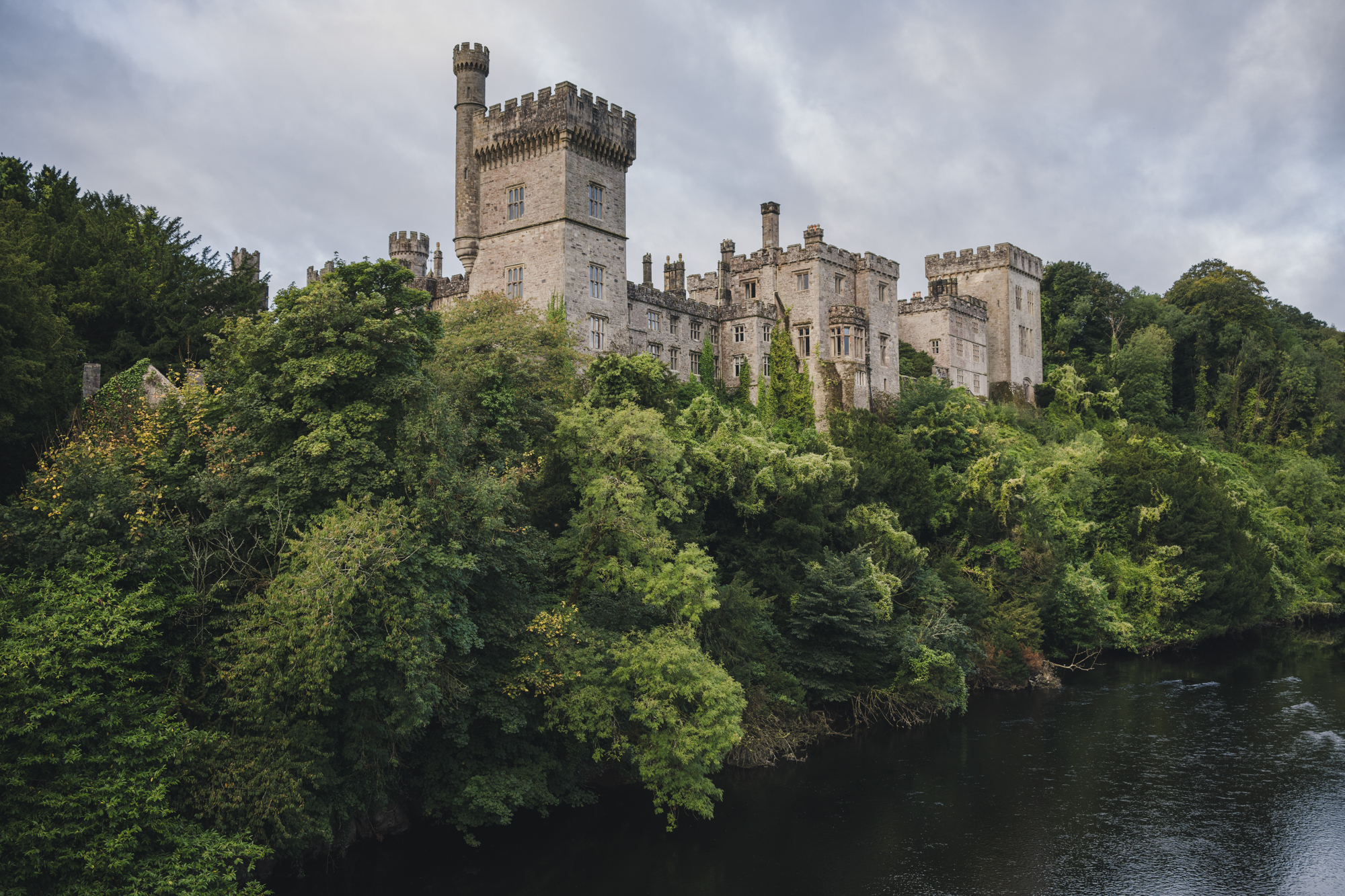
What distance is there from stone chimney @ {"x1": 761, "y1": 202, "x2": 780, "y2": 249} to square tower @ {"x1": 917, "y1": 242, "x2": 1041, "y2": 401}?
16.2 metres

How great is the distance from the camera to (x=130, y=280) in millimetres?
35875

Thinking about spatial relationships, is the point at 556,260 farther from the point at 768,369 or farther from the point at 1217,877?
the point at 1217,877

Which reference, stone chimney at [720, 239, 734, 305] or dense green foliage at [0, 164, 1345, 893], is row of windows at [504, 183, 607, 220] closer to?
dense green foliage at [0, 164, 1345, 893]

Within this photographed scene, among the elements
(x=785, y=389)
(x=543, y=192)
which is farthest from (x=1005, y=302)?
(x=543, y=192)

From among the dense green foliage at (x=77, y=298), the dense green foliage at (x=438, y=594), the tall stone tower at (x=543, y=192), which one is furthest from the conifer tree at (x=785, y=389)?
the dense green foliage at (x=77, y=298)

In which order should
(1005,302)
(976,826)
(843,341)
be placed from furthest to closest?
(1005,302), (843,341), (976,826)

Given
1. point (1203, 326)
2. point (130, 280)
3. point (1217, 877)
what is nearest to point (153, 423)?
point (130, 280)

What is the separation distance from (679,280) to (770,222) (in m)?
6.24

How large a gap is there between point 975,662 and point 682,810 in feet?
57.8

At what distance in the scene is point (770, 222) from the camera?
5806cm

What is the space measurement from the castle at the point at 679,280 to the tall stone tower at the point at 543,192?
0.20 feet

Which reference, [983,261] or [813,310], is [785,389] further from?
[983,261]

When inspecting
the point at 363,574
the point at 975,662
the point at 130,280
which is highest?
the point at 130,280

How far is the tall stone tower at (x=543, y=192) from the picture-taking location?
141ft
